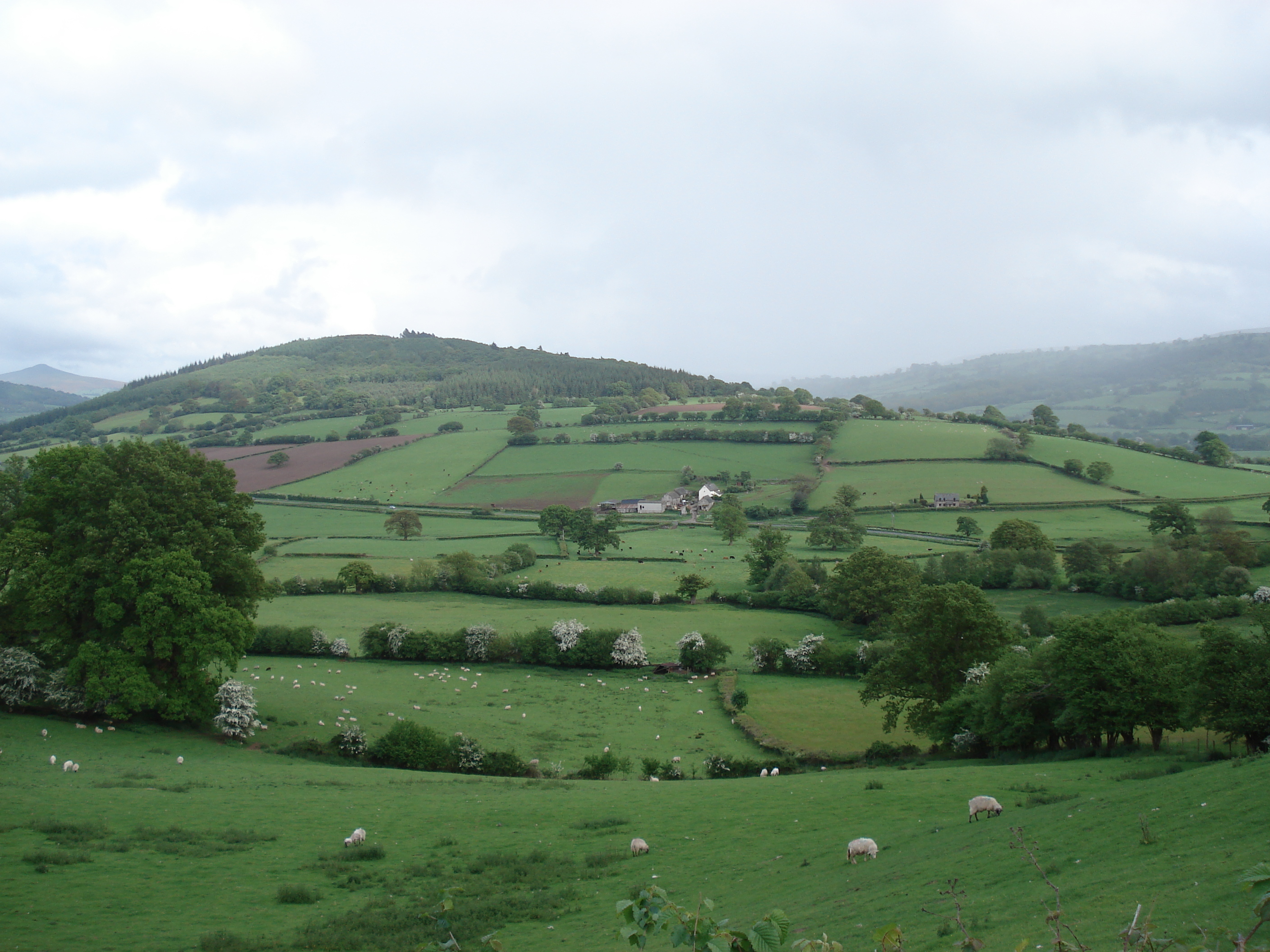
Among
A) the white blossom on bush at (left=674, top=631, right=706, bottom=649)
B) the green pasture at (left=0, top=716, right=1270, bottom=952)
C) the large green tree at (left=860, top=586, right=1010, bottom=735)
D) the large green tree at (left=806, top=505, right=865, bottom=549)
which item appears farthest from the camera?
the large green tree at (left=806, top=505, right=865, bottom=549)

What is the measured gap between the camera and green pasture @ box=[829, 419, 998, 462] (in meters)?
119

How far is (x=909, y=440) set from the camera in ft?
415

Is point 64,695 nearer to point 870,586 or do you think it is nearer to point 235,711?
point 235,711

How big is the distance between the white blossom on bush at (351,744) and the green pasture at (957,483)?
7215cm

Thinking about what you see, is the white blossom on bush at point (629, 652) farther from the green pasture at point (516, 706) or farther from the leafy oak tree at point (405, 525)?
the leafy oak tree at point (405, 525)

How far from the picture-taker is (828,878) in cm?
1549

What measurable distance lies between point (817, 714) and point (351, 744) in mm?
22388

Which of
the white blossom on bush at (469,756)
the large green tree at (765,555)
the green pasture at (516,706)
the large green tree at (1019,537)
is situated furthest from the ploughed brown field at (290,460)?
the large green tree at (1019,537)

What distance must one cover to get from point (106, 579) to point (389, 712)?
13341 millimetres

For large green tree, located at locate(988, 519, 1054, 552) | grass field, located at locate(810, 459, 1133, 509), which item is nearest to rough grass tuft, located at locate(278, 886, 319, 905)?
large green tree, located at locate(988, 519, 1054, 552)

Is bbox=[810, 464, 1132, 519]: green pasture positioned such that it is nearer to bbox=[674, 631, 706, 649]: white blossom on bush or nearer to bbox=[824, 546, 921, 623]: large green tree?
bbox=[824, 546, 921, 623]: large green tree

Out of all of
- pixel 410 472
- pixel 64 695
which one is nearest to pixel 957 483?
pixel 410 472

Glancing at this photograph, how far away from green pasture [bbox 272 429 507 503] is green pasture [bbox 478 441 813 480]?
4.91 meters

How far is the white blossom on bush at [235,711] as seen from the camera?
30719mm
